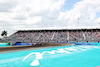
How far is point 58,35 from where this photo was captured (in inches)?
2203

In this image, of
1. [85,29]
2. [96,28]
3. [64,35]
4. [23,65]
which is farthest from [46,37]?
[23,65]

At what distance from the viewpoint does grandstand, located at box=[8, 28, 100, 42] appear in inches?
2020

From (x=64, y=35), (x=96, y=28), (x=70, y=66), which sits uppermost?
(x=96, y=28)

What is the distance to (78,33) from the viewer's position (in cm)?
5609

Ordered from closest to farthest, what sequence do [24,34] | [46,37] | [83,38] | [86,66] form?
[86,66], [83,38], [46,37], [24,34]

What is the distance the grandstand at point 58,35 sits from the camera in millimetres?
51312

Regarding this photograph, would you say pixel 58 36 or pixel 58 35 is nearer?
pixel 58 36

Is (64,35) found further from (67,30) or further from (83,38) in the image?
(83,38)

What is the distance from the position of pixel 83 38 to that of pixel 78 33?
5602 millimetres

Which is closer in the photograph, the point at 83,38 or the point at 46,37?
the point at 83,38

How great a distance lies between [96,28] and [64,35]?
62.3 feet

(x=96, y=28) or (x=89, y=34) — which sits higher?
(x=96, y=28)

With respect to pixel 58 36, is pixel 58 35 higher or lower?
higher

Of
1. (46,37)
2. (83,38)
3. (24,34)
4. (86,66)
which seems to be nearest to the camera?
(86,66)
